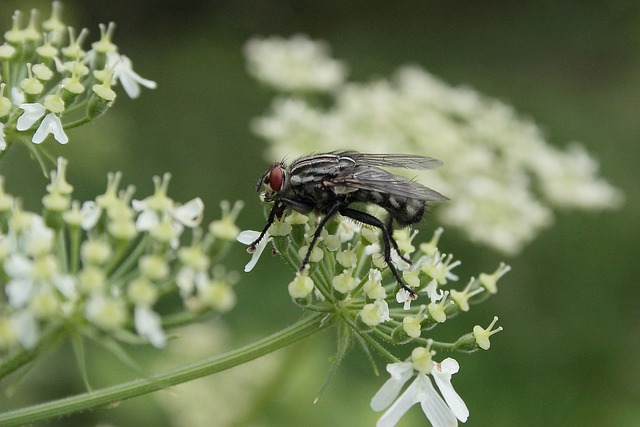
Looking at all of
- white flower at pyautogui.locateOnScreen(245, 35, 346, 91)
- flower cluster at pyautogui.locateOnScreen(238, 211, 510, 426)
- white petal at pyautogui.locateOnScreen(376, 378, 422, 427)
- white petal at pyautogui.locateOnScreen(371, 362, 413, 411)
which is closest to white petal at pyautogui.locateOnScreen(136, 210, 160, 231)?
flower cluster at pyautogui.locateOnScreen(238, 211, 510, 426)

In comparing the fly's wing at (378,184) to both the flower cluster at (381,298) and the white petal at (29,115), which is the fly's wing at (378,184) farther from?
the white petal at (29,115)

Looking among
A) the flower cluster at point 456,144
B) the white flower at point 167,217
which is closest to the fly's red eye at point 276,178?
the white flower at point 167,217

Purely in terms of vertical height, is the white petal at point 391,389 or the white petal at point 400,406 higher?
the white petal at point 391,389

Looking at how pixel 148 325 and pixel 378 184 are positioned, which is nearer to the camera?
pixel 148 325

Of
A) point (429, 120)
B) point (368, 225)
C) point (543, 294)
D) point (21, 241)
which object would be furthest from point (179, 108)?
point (21, 241)

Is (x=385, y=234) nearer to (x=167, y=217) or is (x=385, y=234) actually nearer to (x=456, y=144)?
(x=167, y=217)

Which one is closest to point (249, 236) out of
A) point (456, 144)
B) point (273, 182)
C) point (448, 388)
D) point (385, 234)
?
point (273, 182)
